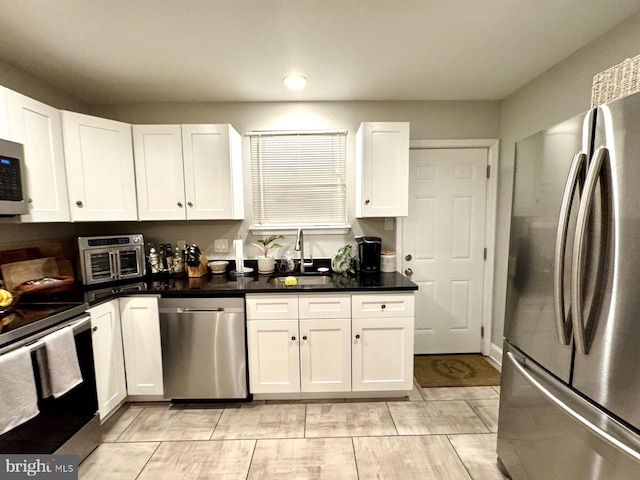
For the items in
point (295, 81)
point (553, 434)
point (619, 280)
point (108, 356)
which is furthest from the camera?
point (295, 81)

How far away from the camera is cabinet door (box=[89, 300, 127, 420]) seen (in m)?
1.84

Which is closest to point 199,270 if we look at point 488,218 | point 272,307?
point 272,307

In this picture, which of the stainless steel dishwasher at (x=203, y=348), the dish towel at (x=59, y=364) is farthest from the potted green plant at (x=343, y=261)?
the dish towel at (x=59, y=364)

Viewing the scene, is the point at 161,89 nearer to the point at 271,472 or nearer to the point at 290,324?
the point at 290,324

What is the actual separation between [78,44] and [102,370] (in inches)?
80.9

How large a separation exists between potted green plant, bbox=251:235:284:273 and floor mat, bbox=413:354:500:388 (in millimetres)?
1634

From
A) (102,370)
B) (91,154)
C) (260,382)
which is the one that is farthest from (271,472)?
(91,154)

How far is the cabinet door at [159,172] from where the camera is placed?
2.26 meters

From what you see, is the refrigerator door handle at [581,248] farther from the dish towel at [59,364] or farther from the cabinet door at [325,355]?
the dish towel at [59,364]

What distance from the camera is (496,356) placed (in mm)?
2676

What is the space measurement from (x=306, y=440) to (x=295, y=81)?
8.25ft

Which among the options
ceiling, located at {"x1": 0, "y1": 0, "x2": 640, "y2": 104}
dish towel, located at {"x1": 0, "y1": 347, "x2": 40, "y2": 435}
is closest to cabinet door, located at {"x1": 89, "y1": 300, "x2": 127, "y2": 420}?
dish towel, located at {"x1": 0, "y1": 347, "x2": 40, "y2": 435}

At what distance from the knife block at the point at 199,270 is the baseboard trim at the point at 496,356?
9.17 ft

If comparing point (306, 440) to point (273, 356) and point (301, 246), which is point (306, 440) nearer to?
point (273, 356)
